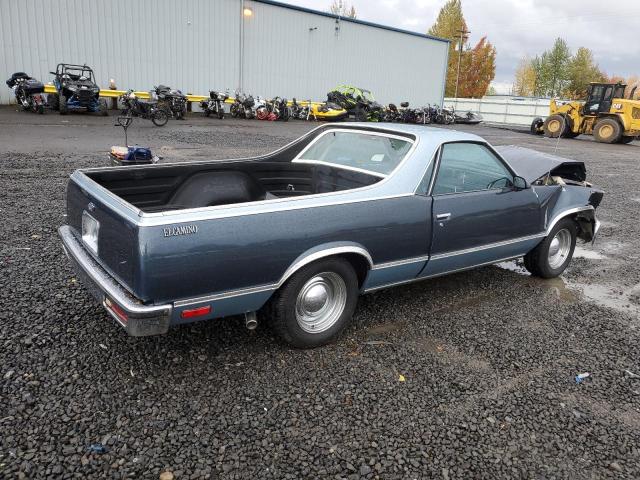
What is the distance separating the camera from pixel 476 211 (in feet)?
13.9

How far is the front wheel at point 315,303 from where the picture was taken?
10.9 feet

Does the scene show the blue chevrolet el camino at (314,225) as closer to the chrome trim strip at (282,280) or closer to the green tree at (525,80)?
the chrome trim strip at (282,280)

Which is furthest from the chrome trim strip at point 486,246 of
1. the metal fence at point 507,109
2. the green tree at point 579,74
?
the green tree at point 579,74

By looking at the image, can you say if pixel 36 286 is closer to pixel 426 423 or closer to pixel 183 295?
pixel 183 295

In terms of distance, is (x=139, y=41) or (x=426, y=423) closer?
(x=426, y=423)

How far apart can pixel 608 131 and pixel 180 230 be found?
89.3 feet

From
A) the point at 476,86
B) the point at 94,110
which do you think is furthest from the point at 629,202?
the point at 476,86

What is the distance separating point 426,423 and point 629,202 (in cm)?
904

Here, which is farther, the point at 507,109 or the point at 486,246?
the point at 507,109

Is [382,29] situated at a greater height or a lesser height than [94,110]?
greater

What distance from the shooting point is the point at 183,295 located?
286cm

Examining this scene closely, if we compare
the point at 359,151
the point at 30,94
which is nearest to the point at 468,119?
the point at 30,94

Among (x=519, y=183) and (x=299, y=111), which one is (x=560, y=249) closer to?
(x=519, y=183)

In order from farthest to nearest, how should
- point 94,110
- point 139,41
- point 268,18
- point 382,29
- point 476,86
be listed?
point 476,86 < point 382,29 < point 268,18 < point 139,41 < point 94,110
